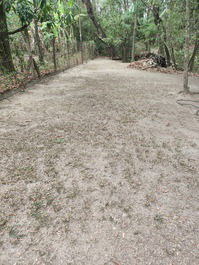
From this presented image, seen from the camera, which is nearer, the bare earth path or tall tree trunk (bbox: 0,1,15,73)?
the bare earth path

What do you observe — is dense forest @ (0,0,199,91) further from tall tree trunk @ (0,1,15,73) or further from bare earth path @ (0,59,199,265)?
bare earth path @ (0,59,199,265)

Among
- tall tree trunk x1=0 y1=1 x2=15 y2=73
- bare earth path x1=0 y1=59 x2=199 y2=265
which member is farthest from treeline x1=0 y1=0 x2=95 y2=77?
bare earth path x1=0 y1=59 x2=199 y2=265

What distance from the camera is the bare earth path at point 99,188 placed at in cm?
99

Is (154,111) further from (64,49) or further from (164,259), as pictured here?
(64,49)

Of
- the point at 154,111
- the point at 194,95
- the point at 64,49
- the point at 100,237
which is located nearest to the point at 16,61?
the point at 64,49

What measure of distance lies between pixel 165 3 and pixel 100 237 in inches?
304

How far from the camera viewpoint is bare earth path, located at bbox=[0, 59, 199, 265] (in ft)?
3.24

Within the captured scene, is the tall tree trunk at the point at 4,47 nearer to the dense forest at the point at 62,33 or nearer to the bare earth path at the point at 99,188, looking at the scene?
the dense forest at the point at 62,33

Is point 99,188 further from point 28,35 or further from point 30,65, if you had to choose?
point 28,35

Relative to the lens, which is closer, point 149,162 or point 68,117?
point 149,162

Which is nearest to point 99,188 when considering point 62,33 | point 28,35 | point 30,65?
point 30,65

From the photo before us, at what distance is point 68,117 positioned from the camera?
2801 millimetres

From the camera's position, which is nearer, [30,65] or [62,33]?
[30,65]

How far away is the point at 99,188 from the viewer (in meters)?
1.43
